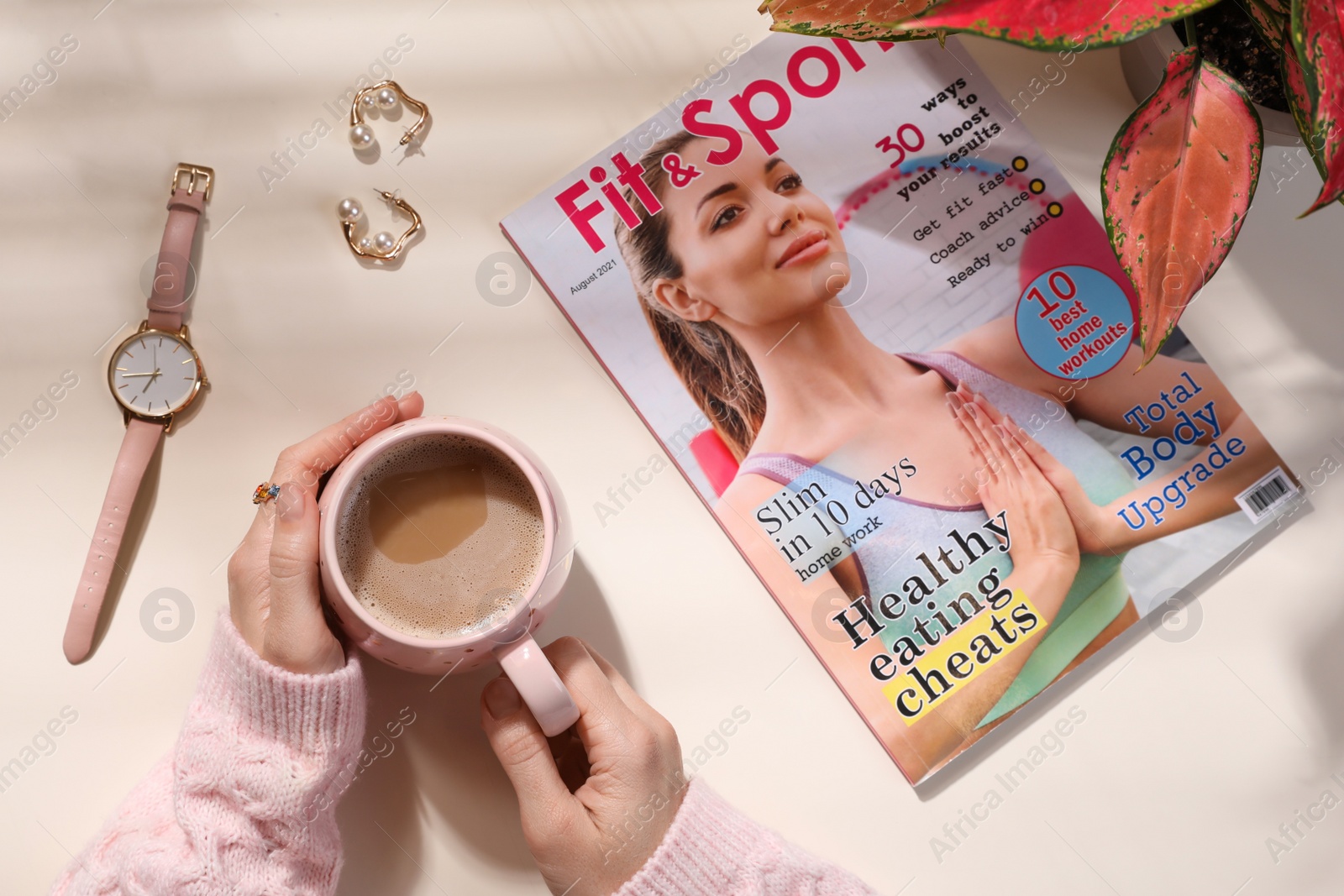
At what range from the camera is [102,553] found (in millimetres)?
651

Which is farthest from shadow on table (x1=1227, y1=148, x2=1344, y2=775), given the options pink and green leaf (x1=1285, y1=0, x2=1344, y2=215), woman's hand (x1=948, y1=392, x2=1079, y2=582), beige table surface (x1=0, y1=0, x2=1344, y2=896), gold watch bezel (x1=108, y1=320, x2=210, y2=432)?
gold watch bezel (x1=108, y1=320, x2=210, y2=432)

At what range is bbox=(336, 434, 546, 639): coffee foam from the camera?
56cm

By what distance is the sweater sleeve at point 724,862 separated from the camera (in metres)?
0.59

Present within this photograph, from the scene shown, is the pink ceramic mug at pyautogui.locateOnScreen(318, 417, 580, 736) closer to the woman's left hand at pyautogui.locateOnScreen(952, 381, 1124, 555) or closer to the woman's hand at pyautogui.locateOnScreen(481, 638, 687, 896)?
the woman's hand at pyautogui.locateOnScreen(481, 638, 687, 896)

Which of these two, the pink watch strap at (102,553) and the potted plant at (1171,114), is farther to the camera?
the pink watch strap at (102,553)

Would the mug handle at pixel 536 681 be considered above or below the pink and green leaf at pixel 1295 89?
below

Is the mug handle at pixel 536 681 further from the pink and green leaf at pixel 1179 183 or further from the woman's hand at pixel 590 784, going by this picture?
the pink and green leaf at pixel 1179 183

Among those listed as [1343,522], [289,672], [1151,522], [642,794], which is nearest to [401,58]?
[289,672]

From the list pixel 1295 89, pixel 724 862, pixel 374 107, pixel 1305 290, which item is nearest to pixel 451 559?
pixel 724 862

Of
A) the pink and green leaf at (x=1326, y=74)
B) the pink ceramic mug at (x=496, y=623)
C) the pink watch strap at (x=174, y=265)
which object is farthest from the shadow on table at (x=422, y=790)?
the pink and green leaf at (x=1326, y=74)

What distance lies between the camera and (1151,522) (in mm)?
702

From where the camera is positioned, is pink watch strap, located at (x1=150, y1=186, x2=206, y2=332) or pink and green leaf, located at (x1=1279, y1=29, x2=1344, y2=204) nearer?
pink and green leaf, located at (x1=1279, y1=29, x2=1344, y2=204)

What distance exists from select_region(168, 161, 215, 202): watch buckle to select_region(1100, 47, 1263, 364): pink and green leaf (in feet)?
2.20

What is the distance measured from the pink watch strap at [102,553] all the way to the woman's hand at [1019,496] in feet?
2.15
